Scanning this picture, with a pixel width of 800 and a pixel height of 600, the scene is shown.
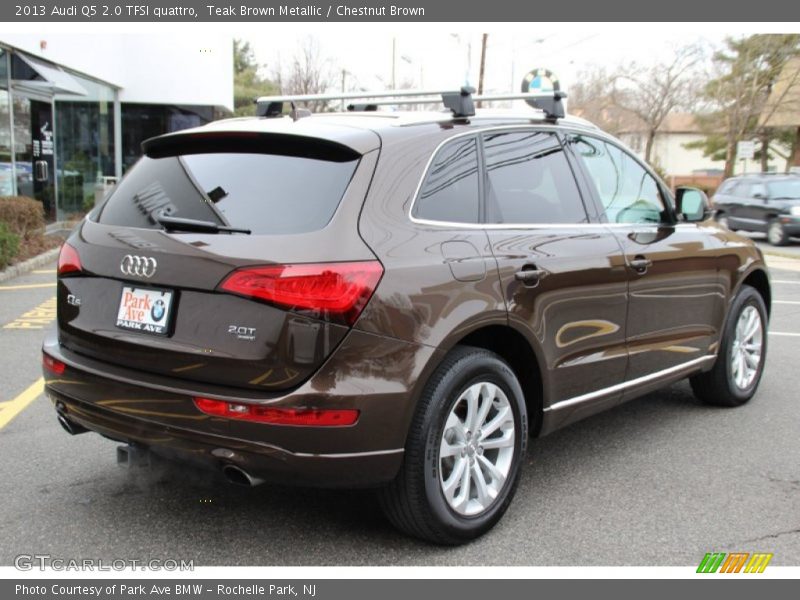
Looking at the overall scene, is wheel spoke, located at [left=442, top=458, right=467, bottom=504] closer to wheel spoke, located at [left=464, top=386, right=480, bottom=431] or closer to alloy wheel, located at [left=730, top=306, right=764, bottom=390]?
wheel spoke, located at [left=464, top=386, right=480, bottom=431]

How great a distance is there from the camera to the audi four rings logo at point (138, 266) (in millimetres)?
3166

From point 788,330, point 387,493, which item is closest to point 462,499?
point 387,493

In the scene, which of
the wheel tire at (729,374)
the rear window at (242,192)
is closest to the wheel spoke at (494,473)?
the rear window at (242,192)

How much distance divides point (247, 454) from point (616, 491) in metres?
2.02

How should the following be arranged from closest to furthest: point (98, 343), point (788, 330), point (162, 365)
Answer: point (162, 365) → point (98, 343) → point (788, 330)

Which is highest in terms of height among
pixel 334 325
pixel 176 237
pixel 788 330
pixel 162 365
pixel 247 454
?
pixel 176 237

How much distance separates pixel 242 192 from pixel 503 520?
1872mm

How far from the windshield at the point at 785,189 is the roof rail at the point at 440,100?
17.2m

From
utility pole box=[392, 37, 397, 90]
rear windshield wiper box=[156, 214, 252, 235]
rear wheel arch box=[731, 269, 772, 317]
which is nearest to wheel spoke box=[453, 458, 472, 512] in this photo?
rear windshield wiper box=[156, 214, 252, 235]

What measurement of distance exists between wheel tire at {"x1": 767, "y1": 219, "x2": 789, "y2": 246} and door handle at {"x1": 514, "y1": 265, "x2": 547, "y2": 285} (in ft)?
58.5

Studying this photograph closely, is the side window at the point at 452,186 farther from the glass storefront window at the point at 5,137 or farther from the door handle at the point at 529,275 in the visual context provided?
the glass storefront window at the point at 5,137
